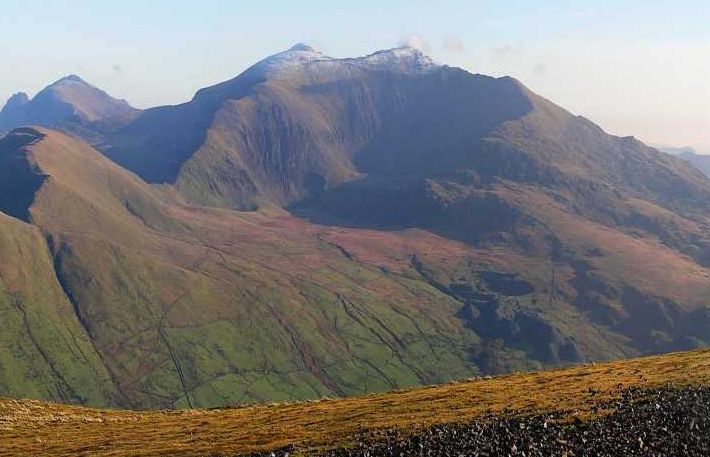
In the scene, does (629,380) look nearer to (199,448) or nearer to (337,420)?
(337,420)

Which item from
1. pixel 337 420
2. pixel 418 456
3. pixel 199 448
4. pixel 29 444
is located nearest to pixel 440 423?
pixel 418 456

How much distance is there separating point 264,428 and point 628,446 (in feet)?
121

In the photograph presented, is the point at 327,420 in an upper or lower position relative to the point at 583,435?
lower

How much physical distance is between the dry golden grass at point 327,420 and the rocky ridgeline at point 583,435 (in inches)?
129

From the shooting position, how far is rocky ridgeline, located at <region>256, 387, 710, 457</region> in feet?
127

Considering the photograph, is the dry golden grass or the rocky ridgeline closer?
the rocky ridgeline

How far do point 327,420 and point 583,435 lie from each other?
29007 millimetres

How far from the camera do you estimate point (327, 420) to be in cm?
6456

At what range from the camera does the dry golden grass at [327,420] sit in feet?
177

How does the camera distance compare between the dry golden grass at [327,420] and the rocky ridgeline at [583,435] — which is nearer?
the rocky ridgeline at [583,435]

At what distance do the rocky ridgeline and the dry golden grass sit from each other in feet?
10.7

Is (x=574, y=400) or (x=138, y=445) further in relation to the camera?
(x=138, y=445)

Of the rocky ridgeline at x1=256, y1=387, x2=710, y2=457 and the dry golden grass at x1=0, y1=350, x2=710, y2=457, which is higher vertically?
the rocky ridgeline at x1=256, y1=387, x2=710, y2=457

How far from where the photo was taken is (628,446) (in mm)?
38562
